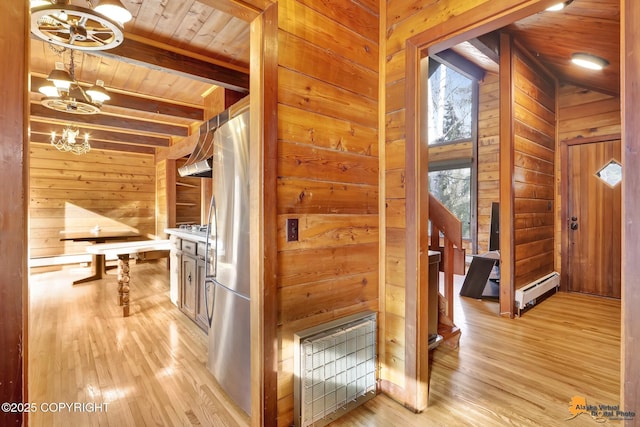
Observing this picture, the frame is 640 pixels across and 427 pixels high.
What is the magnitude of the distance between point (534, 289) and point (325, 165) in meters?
3.42

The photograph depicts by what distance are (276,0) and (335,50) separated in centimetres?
44

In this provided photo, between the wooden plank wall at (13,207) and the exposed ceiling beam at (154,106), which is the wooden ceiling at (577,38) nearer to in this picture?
the wooden plank wall at (13,207)

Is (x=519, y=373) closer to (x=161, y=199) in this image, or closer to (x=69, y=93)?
(x=69, y=93)

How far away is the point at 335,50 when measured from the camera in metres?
1.93

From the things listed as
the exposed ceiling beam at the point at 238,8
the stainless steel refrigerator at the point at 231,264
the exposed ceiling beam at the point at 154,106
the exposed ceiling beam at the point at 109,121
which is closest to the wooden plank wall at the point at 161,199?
the exposed ceiling beam at the point at 109,121

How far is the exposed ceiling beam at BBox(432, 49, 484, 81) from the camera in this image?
4519 mm

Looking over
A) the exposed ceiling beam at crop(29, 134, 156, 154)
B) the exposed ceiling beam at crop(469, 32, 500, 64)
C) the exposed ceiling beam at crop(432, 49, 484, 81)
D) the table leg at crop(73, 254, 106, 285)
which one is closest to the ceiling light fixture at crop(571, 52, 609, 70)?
the exposed ceiling beam at crop(469, 32, 500, 64)

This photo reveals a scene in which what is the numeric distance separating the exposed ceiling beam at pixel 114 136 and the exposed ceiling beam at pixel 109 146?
0.63ft

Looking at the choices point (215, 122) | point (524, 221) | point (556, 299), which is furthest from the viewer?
point (556, 299)

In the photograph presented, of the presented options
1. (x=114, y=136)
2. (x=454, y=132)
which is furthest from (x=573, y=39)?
(x=114, y=136)

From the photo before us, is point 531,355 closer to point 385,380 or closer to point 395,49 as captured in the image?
point 385,380

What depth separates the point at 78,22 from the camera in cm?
212

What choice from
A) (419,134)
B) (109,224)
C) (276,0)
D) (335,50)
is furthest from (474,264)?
(109,224)

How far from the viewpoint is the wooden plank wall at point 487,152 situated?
5.59m
